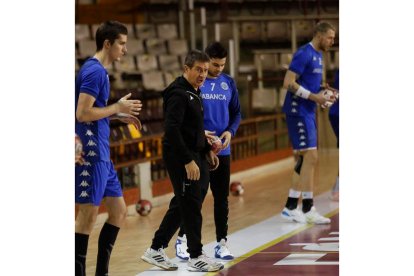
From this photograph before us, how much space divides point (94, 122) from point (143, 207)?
4723 millimetres

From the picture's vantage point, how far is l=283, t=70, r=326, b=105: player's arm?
10320mm

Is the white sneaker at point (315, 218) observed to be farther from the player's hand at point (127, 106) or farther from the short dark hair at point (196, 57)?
the player's hand at point (127, 106)

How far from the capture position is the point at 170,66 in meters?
18.7

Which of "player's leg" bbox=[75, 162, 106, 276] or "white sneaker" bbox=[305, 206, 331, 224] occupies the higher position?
"player's leg" bbox=[75, 162, 106, 276]

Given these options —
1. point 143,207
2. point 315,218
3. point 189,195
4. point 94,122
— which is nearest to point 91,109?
point 94,122

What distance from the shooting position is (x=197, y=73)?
776 cm

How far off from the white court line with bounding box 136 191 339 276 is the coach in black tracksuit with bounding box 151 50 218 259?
40cm

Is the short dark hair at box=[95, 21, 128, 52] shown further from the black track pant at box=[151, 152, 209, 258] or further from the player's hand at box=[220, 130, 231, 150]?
the player's hand at box=[220, 130, 231, 150]

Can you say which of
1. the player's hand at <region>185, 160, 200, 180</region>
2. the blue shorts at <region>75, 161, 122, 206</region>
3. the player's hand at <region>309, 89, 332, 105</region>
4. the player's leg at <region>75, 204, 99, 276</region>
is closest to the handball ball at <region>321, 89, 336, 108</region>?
the player's hand at <region>309, 89, 332, 105</region>

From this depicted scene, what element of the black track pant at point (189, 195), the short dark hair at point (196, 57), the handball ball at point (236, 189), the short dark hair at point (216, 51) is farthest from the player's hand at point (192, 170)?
the handball ball at point (236, 189)

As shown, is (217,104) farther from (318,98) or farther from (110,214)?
(318,98)
